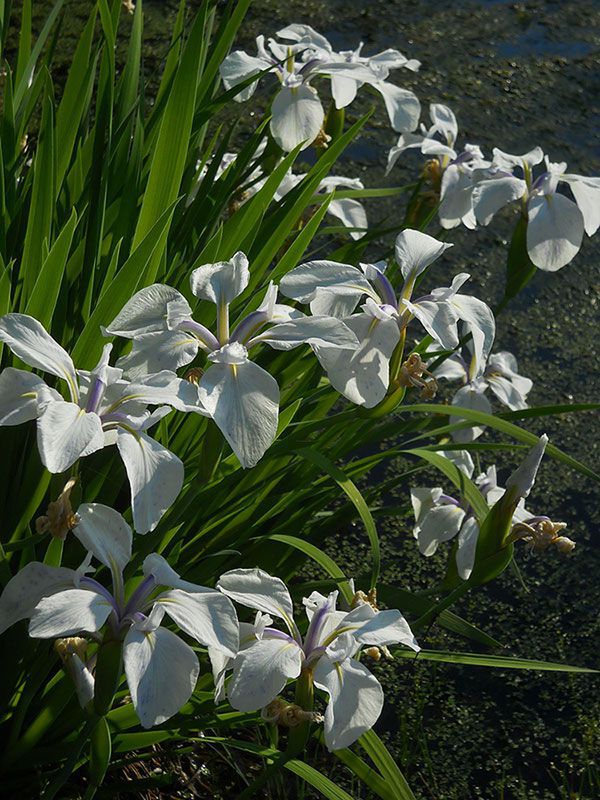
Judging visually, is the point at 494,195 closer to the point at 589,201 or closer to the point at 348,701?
the point at 589,201

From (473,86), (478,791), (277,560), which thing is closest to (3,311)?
(277,560)

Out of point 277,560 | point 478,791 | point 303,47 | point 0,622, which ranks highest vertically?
point 303,47

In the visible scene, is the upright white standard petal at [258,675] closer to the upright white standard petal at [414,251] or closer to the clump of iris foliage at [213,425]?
the clump of iris foliage at [213,425]

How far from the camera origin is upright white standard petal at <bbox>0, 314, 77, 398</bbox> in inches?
31.5

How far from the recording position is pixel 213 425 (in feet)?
2.78

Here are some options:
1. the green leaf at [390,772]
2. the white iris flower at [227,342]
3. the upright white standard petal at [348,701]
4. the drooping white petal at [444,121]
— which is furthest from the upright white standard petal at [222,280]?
the drooping white petal at [444,121]

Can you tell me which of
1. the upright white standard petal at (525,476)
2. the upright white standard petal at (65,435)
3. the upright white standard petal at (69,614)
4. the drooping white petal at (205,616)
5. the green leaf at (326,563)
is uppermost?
the upright white standard petal at (65,435)

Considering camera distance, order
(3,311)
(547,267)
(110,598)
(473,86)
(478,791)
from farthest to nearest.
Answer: (473,86) → (478,791) → (547,267) → (3,311) → (110,598)

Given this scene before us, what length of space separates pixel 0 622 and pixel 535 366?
5.21 feet

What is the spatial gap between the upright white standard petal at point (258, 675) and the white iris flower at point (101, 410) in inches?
7.2

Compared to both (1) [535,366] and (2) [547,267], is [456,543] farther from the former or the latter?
(1) [535,366]

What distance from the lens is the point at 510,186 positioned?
4.35ft

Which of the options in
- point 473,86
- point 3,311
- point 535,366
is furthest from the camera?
point 473,86

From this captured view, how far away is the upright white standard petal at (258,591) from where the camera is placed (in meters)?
0.90
